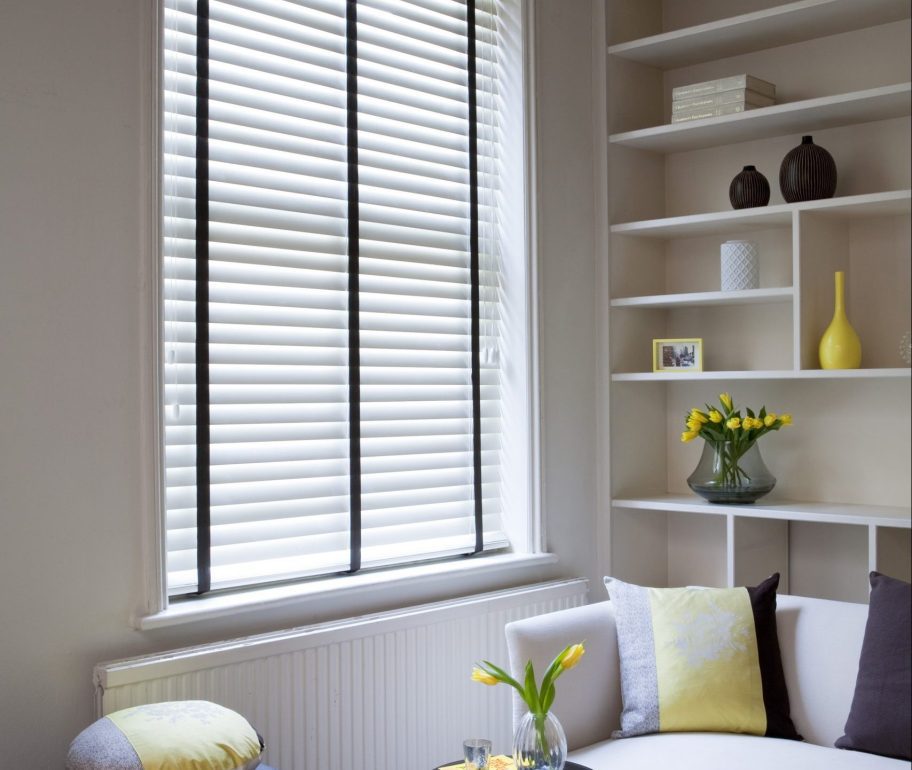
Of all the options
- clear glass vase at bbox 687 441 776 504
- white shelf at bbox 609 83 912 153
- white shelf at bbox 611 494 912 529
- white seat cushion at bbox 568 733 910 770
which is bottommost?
white seat cushion at bbox 568 733 910 770

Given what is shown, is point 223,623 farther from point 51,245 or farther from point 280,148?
point 280,148

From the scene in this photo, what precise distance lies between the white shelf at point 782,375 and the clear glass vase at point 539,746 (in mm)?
1385

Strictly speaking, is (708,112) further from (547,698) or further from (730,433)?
(547,698)

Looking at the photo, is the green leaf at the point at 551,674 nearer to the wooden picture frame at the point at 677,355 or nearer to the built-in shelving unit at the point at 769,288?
the built-in shelving unit at the point at 769,288

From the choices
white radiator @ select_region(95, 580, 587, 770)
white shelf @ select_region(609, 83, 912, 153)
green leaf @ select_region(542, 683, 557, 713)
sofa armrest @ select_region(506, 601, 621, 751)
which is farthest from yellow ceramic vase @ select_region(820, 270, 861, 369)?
green leaf @ select_region(542, 683, 557, 713)

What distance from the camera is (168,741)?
72.5 inches

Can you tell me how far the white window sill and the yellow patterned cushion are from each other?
1.09 feet

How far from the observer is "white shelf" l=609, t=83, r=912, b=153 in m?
2.73

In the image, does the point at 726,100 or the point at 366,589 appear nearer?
the point at 366,589

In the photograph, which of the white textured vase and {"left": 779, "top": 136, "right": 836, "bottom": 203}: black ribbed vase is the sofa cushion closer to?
the white textured vase

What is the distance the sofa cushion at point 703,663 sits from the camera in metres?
2.49

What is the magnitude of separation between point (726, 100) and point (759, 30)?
24cm

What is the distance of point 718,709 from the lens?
8.15 ft

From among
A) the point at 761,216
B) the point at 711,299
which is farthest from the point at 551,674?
the point at 761,216
